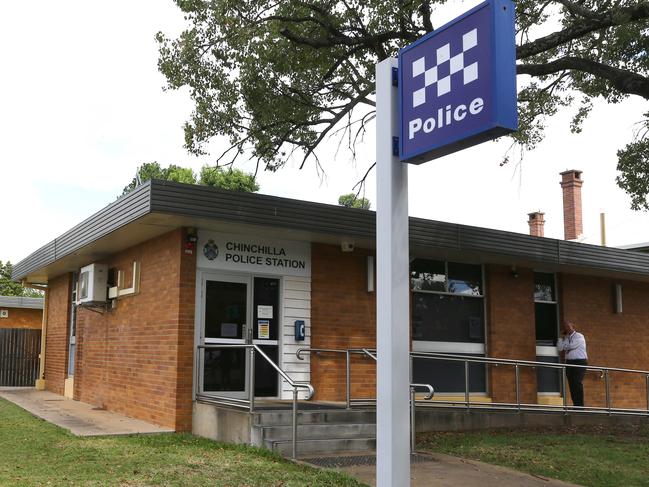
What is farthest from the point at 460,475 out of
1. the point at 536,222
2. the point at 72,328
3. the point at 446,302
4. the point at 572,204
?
the point at 536,222

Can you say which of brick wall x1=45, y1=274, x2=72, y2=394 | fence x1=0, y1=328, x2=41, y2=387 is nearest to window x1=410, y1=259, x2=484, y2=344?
brick wall x1=45, y1=274, x2=72, y2=394

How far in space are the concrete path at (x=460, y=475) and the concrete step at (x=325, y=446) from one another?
2.92ft

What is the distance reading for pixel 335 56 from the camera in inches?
496

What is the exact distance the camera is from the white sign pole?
4414 mm

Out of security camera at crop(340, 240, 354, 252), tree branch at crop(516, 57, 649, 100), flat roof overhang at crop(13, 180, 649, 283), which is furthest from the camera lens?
security camera at crop(340, 240, 354, 252)

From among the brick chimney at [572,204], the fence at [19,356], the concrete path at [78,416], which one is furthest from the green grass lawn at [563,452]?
the brick chimney at [572,204]

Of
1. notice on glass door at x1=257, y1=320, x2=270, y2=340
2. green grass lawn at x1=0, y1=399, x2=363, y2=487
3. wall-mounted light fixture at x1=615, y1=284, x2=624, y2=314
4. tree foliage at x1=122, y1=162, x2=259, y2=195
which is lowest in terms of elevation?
green grass lawn at x1=0, y1=399, x2=363, y2=487

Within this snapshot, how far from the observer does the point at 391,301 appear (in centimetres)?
449

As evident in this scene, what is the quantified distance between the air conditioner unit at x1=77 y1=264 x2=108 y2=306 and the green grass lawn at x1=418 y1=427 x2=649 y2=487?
6966mm

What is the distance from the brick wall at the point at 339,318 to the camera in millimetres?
11977

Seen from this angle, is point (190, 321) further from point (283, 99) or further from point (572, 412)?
point (572, 412)

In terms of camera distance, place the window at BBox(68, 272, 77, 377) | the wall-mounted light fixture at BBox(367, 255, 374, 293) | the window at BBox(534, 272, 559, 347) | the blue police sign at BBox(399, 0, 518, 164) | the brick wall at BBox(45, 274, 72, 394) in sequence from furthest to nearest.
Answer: the brick wall at BBox(45, 274, 72, 394) → the window at BBox(68, 272, 77, 377) → the window at BBox(534, 272, 559, 347) → the wall-mounted light fixture at BBox(367, 255, 374, 293) → the blue police sign at BBox(399, 0, 518, 164)

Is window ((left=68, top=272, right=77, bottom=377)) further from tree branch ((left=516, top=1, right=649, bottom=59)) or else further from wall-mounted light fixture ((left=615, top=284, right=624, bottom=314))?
wall-mounted light fixture ((left=615, top=284, right=624, bottom=314))

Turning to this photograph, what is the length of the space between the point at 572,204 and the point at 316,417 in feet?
66.5
